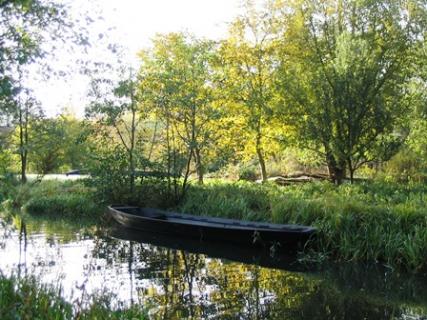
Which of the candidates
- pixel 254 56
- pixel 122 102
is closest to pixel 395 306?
pixel 122 102

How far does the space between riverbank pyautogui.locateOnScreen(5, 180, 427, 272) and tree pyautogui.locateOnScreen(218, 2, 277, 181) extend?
13.8 feet

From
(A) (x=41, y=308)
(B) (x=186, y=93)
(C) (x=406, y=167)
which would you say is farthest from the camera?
(C) (x=406, y=167)

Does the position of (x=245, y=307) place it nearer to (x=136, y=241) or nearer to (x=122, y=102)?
(x=136, y=241)

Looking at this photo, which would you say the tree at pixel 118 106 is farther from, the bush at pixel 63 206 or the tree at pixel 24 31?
the tree at pixel 24 31

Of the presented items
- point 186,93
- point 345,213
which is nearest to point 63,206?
point 186,93

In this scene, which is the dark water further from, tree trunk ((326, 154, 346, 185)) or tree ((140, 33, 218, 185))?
tree trunk ((326, 154, 346, 185))

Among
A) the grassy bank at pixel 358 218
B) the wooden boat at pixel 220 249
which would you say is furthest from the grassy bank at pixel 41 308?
the grassy bank at pixel 358 218

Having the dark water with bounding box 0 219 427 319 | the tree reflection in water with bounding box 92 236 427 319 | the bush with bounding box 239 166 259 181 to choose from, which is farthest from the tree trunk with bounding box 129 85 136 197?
the bush with bounding box 239 166 259 181

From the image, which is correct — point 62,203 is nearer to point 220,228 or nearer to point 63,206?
point 63,206

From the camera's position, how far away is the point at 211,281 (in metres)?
9.10

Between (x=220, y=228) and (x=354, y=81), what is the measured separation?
A: 690 cm

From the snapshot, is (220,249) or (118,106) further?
(118,106)

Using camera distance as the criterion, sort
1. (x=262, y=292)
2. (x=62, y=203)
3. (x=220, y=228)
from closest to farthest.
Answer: (x=262, y=292) < (x=220, y=228) < (x=62, y=203)

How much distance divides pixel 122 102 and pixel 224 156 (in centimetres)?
427
